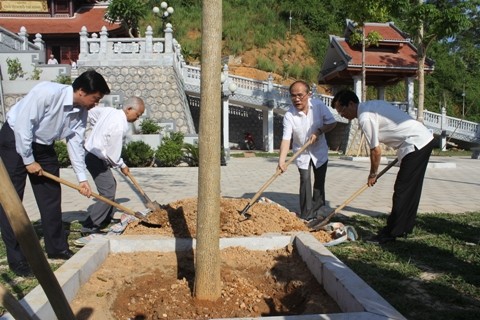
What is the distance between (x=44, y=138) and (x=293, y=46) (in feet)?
132

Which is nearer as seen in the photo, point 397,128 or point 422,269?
point 422,269

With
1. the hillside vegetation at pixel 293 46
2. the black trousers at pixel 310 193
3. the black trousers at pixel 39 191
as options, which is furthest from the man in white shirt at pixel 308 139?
the hillside vegetation at pixel 293 46

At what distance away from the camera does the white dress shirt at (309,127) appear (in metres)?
5.54

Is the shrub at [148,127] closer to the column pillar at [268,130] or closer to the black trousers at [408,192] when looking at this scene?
the column pillar at [268,130]

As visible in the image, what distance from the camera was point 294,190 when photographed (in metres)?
8.88

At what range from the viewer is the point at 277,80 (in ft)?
122

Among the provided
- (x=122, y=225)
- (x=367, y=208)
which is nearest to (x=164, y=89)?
(x=367, y=208)

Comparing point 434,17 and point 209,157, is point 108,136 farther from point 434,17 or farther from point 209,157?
point 434,17

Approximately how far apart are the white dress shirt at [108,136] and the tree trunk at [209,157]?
2.84 m

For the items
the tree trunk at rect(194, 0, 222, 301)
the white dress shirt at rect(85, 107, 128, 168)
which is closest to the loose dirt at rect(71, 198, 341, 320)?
the tree trunk at rect(194, 0, 222, 301)

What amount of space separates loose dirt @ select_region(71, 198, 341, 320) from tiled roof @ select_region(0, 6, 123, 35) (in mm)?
22994

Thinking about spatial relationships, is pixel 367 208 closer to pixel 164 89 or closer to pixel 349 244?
pixel 349 244

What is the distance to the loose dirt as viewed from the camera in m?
2.53

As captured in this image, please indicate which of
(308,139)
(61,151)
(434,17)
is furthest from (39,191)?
(434,17)
